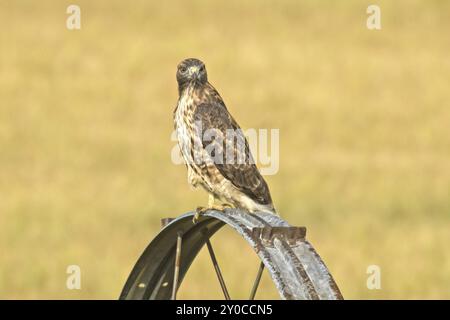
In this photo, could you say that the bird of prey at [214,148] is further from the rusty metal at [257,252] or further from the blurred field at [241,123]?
the blurred field at [241,123]

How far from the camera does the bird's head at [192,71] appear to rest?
313 inches

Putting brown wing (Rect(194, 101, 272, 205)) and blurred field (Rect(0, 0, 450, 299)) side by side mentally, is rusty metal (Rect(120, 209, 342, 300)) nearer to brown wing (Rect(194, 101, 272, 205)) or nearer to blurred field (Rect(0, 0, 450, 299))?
brown wing (Rect(194, 101, 272, 205))

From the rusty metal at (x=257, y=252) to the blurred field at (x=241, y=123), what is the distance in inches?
286

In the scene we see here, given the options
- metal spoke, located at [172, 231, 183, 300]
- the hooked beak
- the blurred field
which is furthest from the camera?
the blurred field

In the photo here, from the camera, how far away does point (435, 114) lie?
28297 millimetres

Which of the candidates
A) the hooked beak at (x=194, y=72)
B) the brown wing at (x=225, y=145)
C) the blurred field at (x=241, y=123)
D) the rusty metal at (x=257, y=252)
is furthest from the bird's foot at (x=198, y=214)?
the blurred field at (x=241, y=123)

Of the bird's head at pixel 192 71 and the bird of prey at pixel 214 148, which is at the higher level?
the bird's head at pixel 192 71

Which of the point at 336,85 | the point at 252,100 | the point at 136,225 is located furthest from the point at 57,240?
the point at 336,85

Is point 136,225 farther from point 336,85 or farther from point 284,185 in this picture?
point 336,85

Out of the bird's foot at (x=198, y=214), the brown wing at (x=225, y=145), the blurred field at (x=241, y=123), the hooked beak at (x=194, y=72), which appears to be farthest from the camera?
the blurred field at (x=241, y=123)

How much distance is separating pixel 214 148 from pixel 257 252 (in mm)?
2293

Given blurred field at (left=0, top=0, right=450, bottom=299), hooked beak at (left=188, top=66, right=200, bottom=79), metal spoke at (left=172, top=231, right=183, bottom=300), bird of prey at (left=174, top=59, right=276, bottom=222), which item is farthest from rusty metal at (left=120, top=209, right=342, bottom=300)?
blurred field at (left=0, top=0, right=450, bottom=299)

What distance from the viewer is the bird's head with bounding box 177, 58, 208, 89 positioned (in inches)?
313

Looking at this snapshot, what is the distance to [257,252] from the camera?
563cm
